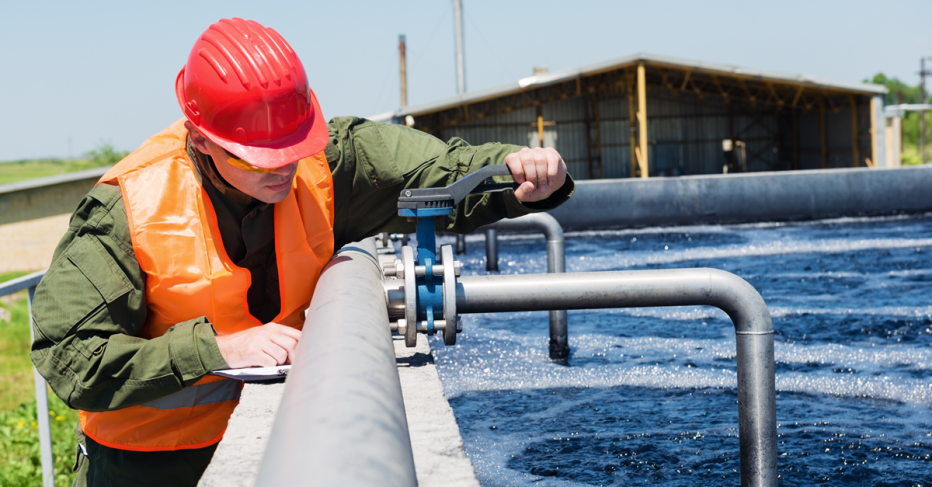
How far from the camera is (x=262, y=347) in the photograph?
5.22 feet

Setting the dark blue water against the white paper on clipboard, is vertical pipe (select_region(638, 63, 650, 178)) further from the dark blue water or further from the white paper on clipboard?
the white paper on clipboard

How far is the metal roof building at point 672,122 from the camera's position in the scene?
22.5m

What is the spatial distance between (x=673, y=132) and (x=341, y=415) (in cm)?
2619

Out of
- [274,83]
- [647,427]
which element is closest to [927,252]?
[647,427]

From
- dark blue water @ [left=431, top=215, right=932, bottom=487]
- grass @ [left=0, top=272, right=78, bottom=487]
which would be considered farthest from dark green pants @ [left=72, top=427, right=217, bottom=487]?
grass @ [left=0, top=272, right=78, bottom=487]

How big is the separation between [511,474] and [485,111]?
2160 centimetres

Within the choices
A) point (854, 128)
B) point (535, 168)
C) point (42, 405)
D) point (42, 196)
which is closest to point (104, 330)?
point (535, 168)

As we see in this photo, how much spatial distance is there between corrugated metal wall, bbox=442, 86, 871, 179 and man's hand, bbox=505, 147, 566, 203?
22.3 m

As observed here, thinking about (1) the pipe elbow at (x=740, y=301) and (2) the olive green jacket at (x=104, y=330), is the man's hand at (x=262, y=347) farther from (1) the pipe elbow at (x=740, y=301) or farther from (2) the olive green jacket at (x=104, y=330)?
(1) the pipe elbow at (x=740, y=301)

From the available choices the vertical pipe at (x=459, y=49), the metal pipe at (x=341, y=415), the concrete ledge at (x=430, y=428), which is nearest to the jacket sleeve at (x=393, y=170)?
the concrete ledge at (x=430, y=428)

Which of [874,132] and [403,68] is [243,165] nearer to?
[874,132]

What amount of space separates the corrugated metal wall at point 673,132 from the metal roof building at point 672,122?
1.3 inches

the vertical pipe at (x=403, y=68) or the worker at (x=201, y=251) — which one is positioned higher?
the vertical pipe at (x=403, y=68)

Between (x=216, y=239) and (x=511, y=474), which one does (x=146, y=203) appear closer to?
(x=216, y=239)
